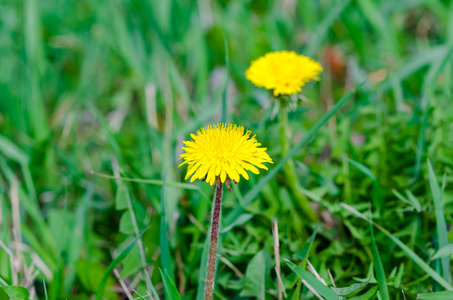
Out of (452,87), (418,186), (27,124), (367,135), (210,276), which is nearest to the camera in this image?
(210,276)

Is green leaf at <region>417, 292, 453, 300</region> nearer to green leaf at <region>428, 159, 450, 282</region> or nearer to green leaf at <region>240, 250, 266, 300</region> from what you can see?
green leaf at <region>428, 159, 450, 282</region>

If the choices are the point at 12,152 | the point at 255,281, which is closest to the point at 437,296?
the point at 255,281

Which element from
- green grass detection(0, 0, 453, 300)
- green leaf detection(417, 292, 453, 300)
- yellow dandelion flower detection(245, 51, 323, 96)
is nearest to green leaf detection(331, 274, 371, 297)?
green grass detection(0, 0, 453, 300)

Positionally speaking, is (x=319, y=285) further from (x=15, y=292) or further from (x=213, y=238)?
(x=15, y=292)

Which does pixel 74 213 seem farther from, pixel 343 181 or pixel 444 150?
pixel 444 150

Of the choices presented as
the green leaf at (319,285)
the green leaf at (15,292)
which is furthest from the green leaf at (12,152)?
the green leaf at (319,285)

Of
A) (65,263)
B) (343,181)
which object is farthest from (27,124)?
(343,181)
